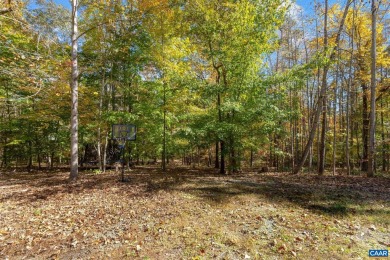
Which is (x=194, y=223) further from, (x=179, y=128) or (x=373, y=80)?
(x=373, y=80)

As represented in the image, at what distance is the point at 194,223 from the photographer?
4277mm

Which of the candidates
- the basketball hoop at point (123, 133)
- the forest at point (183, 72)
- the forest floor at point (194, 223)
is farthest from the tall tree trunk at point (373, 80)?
the basketball hoop at point (123, 133)

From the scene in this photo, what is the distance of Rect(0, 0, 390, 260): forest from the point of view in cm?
378

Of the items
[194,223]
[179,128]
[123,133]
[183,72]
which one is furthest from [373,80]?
[123,133]

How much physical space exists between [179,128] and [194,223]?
7945mm

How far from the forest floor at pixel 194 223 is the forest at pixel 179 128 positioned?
3cm

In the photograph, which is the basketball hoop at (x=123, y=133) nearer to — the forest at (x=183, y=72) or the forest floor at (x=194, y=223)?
the forest at (x=183, y=72)

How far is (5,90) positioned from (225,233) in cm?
1528

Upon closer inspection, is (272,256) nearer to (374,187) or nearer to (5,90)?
(374,187)

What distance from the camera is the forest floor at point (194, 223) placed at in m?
3.40

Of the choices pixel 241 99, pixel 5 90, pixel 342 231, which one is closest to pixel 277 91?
pixel 241 99

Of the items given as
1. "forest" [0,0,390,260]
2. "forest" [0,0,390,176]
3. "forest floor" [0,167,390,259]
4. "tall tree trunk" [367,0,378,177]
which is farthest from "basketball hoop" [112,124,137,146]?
"tall tree trunk" [367,0,378,177]

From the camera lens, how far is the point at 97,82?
12852mm

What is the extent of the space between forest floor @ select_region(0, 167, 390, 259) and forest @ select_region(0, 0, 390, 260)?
0.11ft
